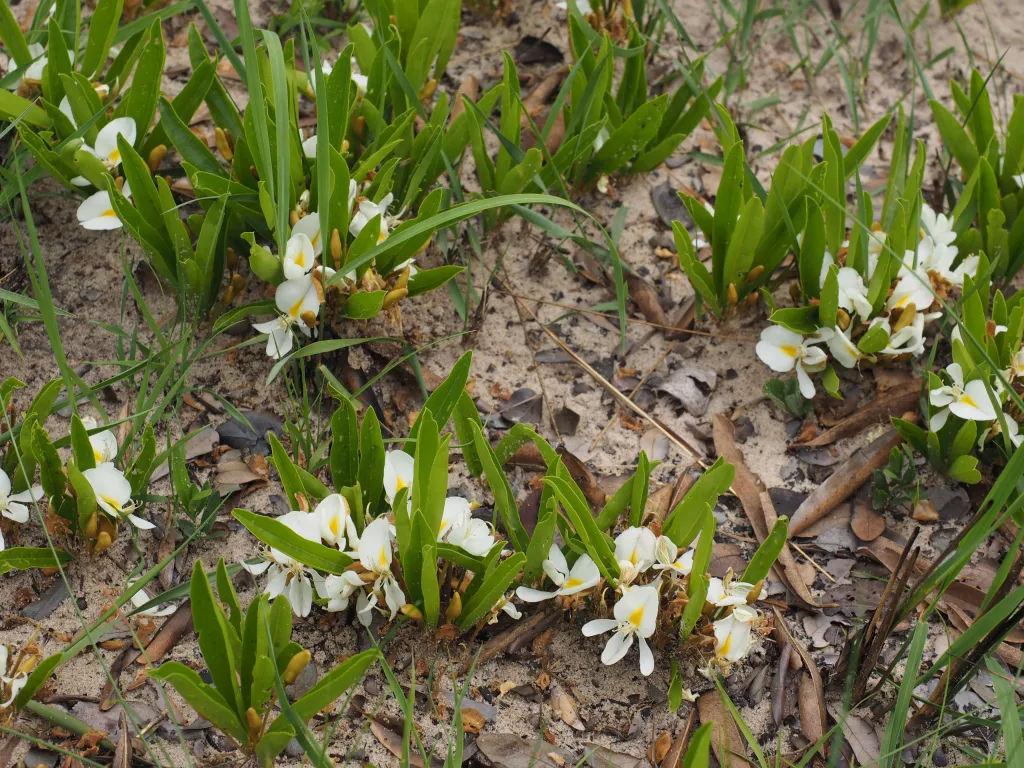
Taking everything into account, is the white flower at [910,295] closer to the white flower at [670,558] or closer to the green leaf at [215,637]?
the white flower at [670,558]

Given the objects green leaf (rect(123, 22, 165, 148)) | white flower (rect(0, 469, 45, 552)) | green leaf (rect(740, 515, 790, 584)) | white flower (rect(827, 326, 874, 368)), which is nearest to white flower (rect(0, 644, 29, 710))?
white flower (rect(0, 469, 45, 552))

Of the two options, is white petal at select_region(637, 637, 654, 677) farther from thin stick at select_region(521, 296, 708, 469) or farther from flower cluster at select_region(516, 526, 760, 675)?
thin stick at select_region(521, 296, 708, 469)

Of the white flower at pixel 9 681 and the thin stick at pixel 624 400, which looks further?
the thin stick at pixel 624 400

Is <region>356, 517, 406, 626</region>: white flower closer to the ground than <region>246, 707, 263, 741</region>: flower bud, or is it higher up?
higher up

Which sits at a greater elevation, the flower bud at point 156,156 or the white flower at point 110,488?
the flower bud at point 156,156

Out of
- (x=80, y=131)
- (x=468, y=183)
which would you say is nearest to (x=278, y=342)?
(x=80, y=131)

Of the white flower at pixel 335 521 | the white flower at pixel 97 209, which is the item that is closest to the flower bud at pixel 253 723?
the white flower at pixel 335 521

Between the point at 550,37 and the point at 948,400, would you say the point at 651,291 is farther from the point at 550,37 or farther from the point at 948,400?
the point at 550,37
